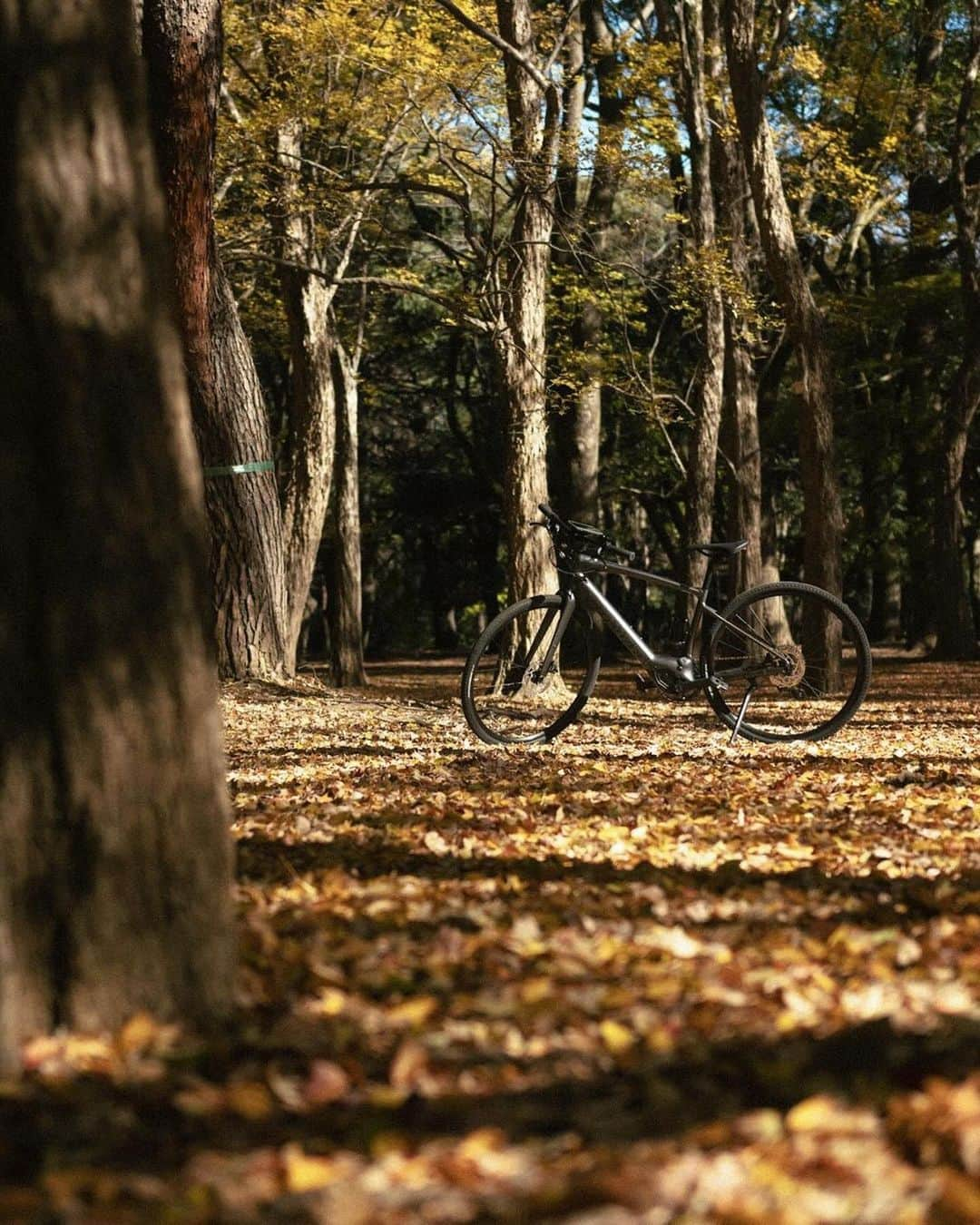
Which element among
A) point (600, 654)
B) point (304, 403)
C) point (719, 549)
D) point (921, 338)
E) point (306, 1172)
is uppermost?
point (921, 338)

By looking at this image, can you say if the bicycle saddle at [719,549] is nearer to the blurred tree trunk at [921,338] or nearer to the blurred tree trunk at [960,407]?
the blurred tree trunk at [960,407]

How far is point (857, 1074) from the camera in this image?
2.82 meters

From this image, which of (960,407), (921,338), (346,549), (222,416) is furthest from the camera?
(921,338)

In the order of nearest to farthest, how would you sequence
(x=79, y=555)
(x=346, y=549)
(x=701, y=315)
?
(x=79, y=555)
(x=701, y=315)
(x=346, y=549)

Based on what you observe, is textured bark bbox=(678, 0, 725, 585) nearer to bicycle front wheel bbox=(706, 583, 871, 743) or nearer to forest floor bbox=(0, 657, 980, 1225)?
bicycle front wheel bbox=(706, 583, 871, 743)

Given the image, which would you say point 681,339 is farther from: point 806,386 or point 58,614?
point 58,614

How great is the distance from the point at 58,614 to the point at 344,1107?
1123mm

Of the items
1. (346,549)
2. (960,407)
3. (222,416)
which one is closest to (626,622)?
(222,416)

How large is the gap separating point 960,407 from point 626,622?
1411 centimetres

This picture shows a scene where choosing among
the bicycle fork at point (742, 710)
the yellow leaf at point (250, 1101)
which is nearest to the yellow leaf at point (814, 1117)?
the yellow leaf at point (250, 1101)

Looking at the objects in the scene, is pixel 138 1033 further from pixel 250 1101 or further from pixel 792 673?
pixel 792 673

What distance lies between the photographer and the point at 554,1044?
10.1 ft

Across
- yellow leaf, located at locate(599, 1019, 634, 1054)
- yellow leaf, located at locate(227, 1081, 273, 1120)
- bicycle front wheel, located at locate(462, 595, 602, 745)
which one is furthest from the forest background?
yellow leaf, located at locate(227, 1081, 273, 1120)

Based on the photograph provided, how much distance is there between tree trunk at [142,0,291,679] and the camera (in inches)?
376
